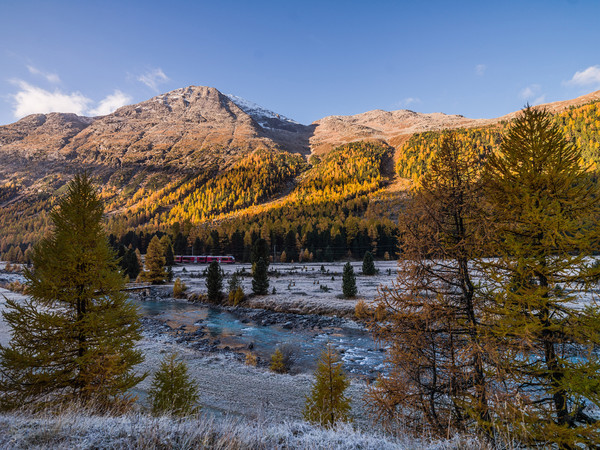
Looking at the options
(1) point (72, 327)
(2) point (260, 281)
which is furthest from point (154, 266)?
(1) point (72, 327)

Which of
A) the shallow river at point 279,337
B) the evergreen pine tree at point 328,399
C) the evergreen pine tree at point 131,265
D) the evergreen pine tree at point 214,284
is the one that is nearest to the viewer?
the evergreen pine tree at point 328,399

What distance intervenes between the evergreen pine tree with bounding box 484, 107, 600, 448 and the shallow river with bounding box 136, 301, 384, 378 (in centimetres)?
1053

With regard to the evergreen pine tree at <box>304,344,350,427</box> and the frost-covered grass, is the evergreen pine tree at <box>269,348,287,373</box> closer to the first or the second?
the evergreen pine tree at <box>304,344,350,427</box>

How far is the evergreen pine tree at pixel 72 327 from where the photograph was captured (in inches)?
336

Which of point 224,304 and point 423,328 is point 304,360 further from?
point 224,304

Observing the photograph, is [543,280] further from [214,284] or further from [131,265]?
[131,265]

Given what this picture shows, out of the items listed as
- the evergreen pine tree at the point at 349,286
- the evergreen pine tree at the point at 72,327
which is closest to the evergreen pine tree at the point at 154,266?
the evergreen pine tree at the point at 349,286

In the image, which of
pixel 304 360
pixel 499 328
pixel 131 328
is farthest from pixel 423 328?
pixel 304 360

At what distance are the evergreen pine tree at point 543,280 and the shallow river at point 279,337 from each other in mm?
10533

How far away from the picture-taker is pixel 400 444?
413 centimetres

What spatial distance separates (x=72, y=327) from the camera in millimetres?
9000

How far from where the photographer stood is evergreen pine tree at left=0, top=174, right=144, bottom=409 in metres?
8.53

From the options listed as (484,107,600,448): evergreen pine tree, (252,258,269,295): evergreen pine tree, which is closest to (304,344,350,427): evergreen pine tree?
(484,107,600,448): evergreen pine tree

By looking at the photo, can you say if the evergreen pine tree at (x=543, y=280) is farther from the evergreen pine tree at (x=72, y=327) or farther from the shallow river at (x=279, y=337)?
the evergreen pine tree at (x=72, y=327)
